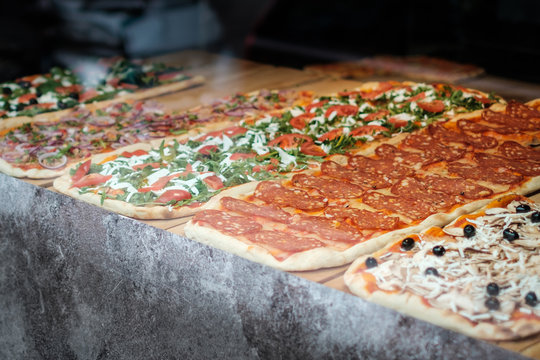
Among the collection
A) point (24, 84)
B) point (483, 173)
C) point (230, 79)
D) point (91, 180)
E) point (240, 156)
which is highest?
point (483, 173)

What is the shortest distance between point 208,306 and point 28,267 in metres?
1.38

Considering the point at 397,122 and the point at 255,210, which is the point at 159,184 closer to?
the point at 255,210

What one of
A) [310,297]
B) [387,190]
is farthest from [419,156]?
[310,297]

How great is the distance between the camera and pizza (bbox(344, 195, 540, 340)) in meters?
2.00

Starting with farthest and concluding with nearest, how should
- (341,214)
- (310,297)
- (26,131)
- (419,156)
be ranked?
(26,131), (419,156), (341,214), (310,297)

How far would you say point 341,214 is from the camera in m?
2.78

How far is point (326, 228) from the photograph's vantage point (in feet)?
8.68

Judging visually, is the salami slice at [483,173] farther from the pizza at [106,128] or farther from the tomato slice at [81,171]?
the tomato slice at [81,171]

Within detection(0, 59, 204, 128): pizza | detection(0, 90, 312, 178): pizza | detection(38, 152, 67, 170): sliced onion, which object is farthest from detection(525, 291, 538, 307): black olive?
detection(0, 59, 204, 128): pizza

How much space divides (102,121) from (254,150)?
1.45 m

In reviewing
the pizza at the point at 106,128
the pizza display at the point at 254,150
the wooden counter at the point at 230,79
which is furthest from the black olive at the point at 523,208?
the pizza at the point at 106,128

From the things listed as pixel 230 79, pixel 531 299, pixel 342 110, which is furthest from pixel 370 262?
pixel 230 79

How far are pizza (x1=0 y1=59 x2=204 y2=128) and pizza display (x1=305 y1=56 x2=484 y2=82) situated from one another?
1380mm

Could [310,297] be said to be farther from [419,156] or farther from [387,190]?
[419,156]
